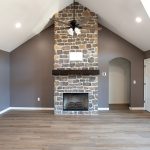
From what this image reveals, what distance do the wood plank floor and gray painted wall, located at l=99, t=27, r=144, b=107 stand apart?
1.16 meters

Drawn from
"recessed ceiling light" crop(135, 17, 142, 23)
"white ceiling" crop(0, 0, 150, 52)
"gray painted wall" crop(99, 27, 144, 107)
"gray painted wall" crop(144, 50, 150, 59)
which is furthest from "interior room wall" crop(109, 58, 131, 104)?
"recessed ceiling light" crop(135, 17, 142, 23)

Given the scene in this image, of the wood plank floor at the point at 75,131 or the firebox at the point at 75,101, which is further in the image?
the firebox at the point at 75,101

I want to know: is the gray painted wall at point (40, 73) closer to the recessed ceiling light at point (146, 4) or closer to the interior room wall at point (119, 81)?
the interior room wall at point (119, 81)

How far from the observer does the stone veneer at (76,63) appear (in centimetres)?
843

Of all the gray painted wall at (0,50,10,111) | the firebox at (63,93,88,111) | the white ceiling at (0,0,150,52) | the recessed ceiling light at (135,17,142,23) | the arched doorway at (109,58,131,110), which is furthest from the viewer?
the arched doorway at (109,58,131,110)

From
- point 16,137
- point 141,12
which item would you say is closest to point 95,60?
point 141,12

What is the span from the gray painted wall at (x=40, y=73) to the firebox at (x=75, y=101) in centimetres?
91

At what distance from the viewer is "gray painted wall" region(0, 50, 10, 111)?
27.5 ft

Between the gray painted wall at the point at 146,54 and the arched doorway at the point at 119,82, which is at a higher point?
the gray painted wall at the point at 146,54

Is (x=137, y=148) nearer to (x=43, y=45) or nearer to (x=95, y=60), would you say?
(x=95, y=60)

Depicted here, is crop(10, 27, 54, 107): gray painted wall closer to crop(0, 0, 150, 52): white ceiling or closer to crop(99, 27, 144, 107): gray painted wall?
crop(0, 0, 150, 52): white ceiling

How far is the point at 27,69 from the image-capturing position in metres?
9.39

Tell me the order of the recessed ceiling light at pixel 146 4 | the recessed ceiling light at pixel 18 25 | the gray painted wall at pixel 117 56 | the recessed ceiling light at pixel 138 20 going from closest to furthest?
the recessed ceiling light at pixel 146 4 → the recessed ceiling light at pixel 138 20 → the recessed ceiling light at pixel 18 25 → the gray painted wall at pixel 117 56

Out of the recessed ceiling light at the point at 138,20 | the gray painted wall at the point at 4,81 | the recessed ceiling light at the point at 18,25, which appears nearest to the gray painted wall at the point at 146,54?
the recessed ceiling light at the point at 138,20
